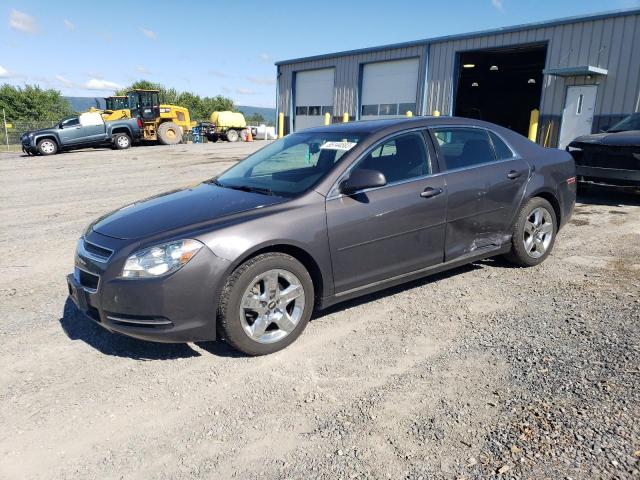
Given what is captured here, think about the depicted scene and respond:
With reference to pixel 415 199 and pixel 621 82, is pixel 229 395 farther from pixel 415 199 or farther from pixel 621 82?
pixel 621 82

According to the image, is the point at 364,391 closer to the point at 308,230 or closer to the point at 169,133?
the point at 308,230

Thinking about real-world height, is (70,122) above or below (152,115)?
below

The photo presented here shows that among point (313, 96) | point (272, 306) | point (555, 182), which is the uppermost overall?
point (313, 96)

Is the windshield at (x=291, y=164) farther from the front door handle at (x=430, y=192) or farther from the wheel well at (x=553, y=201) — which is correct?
the wheel well at (x=553, y=201)

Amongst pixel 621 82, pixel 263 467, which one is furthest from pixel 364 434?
pixel 621 82

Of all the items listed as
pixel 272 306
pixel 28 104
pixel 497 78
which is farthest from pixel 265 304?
pixel 28 104

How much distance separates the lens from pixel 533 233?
5.14 meters

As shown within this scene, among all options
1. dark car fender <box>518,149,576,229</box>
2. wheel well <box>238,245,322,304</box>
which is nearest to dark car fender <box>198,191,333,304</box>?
wheel well <box>238,245,322,304</box>

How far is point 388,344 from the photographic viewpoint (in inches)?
142

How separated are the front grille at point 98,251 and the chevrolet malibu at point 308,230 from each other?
1 centimetres

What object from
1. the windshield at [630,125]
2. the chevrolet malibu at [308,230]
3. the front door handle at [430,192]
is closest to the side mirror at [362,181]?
the chevrolet malibu at [308,230]

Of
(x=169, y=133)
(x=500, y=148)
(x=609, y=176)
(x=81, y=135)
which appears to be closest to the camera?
(x=500, y=148)

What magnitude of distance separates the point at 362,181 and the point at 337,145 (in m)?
0.64

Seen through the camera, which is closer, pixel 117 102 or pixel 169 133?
pixel 169 133
